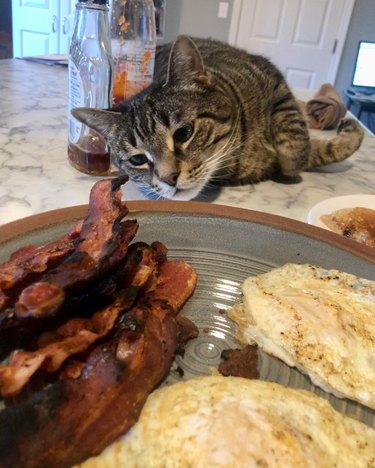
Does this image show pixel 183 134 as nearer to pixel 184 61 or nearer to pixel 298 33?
pixel 184 61

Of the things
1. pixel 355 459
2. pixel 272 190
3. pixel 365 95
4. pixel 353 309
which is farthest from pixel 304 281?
pixel 365 95

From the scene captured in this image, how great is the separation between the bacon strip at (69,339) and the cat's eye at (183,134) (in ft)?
1.81

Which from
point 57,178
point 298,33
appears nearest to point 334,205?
point 57,178

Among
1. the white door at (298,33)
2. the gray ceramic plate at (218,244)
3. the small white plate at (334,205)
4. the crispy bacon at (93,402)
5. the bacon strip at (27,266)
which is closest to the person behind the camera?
the crispy bacon at (93,402)

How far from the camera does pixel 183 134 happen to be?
1196mm

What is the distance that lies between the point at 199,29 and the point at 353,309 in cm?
470

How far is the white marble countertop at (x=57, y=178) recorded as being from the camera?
1209 mm

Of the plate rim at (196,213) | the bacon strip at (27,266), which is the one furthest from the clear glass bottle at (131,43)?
the bacon strip at (27,266)

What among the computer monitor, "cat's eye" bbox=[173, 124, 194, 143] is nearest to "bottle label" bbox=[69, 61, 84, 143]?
"cat's eye" bbox=[173, 124, 194, 143]

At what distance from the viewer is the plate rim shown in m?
0.85

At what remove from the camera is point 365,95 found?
474 centimetres

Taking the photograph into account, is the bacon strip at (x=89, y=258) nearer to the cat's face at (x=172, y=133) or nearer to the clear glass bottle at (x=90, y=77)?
the cat's face at (x=172, y=133)

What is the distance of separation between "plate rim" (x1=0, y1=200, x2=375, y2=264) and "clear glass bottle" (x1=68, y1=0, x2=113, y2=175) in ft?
1.50

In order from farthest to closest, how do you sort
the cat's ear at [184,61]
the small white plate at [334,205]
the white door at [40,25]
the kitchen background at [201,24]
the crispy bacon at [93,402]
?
the kitchen background at [201,24] < the white door at [40,25] < the cat's ear at [184,61] < the small white plate at [334,205] < the crispy bacon at [93,402]
